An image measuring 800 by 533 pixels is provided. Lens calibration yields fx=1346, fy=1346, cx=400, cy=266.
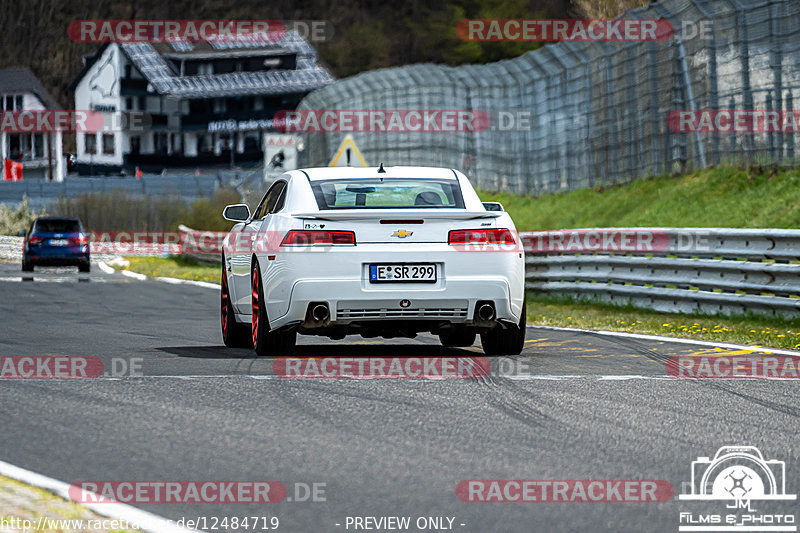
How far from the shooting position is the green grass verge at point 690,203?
68.0 ft

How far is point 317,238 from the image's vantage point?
9789 mm

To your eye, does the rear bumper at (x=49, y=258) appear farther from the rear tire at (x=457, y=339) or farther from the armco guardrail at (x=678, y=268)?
the rear tire at (x=457, y=339)

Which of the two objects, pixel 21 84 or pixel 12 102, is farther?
pixel 12 102

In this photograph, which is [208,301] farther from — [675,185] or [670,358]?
[670,358]

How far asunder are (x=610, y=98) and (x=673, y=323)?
13027 millimetres

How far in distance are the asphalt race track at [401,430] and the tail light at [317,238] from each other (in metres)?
0.96

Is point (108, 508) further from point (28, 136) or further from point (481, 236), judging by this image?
point (28, 136)

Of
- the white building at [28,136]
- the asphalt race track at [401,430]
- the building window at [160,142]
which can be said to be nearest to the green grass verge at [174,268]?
the asphalt race track at [401,430]

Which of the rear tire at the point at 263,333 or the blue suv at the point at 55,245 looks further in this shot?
the blue suv at the point at 55,245

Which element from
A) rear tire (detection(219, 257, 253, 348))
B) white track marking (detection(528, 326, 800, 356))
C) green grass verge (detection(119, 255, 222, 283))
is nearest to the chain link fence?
green grass verge (detection(119, 255, 222, 283))

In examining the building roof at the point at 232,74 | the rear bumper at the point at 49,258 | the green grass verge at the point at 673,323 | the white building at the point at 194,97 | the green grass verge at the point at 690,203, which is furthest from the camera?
the white building at the point at 194,97

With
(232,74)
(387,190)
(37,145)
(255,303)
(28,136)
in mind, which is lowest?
(255,303)

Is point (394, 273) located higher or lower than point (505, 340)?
higher

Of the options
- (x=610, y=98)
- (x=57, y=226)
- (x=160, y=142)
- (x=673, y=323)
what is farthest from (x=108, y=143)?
(x=673, y=323)
